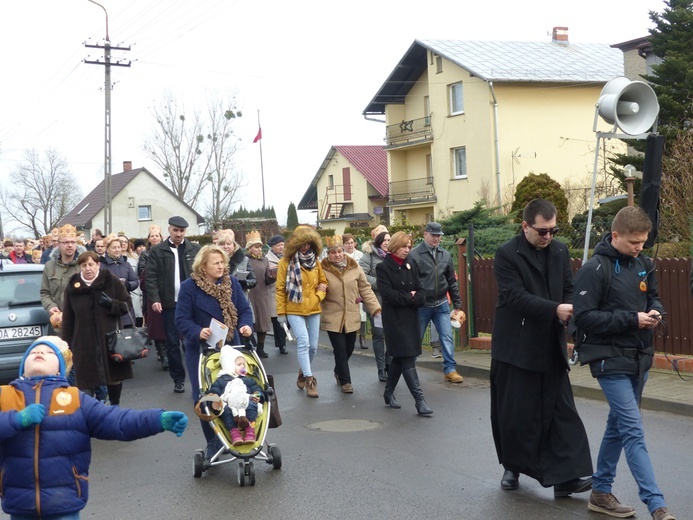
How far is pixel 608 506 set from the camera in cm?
602

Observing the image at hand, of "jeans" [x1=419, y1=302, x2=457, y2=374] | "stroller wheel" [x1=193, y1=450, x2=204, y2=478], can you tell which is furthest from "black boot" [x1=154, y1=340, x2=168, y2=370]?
"stroller wheel" [x1=193, y1=450, x2=204, y2=478]

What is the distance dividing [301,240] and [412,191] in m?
39.8

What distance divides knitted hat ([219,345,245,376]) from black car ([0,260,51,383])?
4917mm

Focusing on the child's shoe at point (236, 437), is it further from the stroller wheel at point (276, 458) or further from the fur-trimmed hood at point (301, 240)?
the fur-trimmed hood at point (301, 240)

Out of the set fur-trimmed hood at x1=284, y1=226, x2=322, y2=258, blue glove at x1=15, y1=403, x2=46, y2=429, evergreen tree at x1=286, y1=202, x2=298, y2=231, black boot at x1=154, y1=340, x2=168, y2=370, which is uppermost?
evergreen tree at x1=286, y1=202, x2=298, y2=231

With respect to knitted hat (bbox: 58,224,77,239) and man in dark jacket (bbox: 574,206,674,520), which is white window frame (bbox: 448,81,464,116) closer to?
knitted hat (bbox: 58,224,77,239)

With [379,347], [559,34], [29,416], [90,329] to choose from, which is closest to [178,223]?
[90,329]

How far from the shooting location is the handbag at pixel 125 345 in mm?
9461

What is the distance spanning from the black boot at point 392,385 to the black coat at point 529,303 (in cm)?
335

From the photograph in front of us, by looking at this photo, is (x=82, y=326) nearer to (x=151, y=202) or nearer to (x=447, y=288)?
(x=447, y=288)

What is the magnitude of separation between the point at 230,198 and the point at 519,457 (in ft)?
223

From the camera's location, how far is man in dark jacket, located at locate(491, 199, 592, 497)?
632 centimetres

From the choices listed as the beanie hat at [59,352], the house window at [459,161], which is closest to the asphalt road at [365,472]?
the beanie hat at [59,352]

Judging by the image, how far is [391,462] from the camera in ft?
25.2
